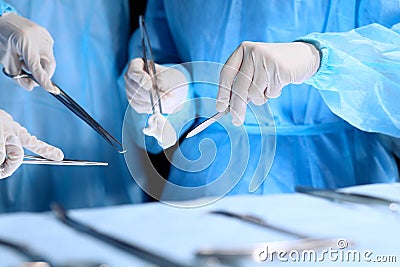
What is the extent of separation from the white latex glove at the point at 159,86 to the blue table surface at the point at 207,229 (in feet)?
0.51

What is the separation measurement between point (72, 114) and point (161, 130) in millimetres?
313

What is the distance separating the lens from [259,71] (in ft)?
2.37

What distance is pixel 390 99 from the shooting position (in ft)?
2.66

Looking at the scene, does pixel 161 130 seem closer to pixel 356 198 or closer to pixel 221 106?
pixel 221 106

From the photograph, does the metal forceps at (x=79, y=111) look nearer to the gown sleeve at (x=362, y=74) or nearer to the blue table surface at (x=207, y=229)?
the blue table surface at (x=207, y=229)

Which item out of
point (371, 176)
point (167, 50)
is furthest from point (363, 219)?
point (167, 50)

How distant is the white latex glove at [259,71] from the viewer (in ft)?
2.25

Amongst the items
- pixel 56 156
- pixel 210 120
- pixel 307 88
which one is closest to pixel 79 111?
pixel 56 156

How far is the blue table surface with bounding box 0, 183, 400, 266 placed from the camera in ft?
2.14

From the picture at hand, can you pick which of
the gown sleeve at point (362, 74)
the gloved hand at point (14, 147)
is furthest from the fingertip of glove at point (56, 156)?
the gown sleeve at point (362, 74)

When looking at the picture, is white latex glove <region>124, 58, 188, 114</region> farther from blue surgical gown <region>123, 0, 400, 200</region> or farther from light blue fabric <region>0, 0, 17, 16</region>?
light blue fabric <region>0, 0, 17, 16</region>

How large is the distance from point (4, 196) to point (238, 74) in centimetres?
56

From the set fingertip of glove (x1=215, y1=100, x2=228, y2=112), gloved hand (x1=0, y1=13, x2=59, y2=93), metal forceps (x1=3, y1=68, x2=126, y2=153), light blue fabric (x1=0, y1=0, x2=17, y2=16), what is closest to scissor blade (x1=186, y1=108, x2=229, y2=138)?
fingertip of glove (x1=215, y1=100, x2=228, y2=112)

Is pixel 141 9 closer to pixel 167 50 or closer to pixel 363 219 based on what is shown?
pixel 167 50
